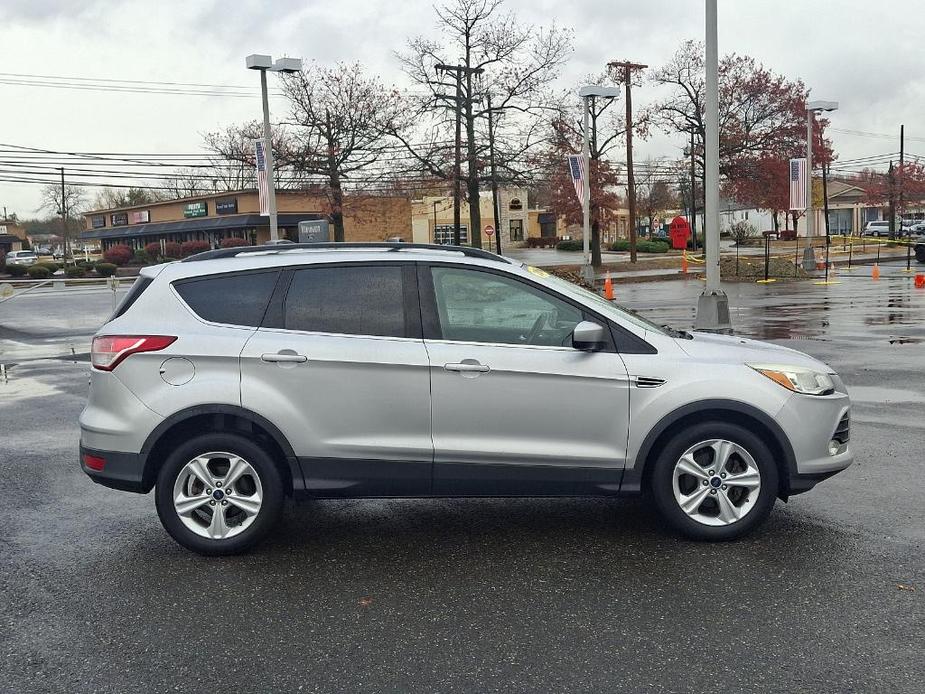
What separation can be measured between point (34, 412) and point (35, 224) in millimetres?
163031

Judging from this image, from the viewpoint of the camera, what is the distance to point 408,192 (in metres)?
49.3

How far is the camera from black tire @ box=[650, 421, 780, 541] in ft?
17.1

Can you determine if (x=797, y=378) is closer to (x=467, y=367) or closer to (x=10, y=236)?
(x=467, y=367)

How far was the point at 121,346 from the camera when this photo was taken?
5203 millimetres

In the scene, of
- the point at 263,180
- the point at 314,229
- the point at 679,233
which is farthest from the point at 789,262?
the point at 263,180

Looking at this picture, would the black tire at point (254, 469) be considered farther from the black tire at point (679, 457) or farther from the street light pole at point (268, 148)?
the street light pole at point (268, 148)

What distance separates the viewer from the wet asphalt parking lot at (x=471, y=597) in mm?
3760

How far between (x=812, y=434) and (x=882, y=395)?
5568 millimetres

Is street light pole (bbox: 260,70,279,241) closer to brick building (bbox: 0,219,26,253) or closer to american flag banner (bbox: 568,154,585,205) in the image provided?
american flag banner (bbox: 568,154,585,205)

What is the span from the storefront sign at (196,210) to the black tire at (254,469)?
228ft

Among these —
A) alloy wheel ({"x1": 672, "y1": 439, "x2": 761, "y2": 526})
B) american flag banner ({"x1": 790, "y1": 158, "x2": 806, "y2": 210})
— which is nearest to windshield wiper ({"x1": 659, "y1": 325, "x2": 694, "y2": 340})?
alloy wheel ({"x1": 672, "y1": 439, "x2": 761, "y2": 526})

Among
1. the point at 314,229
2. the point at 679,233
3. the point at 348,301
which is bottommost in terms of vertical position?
the point at 348,301

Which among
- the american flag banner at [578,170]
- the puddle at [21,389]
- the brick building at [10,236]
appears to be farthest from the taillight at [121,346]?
the brick building at [10,236]

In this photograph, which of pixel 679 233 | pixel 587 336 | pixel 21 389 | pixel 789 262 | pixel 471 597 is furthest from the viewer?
pixel 789 262
